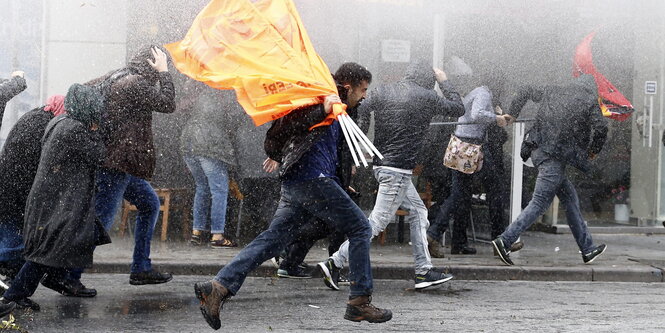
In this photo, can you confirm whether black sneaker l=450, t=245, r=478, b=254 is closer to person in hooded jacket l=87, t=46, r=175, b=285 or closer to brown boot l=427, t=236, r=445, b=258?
brown boot l=427, t=236, r=445, b=258

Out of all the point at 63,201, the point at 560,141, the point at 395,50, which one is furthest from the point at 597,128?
the point at 63,201

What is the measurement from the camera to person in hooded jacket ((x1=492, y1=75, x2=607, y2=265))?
8281mm

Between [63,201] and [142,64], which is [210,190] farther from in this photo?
[63,201]

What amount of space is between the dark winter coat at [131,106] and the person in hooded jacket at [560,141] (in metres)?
3.26

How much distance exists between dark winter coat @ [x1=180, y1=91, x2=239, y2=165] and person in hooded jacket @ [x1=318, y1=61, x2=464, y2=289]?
207 centimetres

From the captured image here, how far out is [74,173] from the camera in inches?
229

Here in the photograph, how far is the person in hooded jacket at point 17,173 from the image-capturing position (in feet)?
20.6

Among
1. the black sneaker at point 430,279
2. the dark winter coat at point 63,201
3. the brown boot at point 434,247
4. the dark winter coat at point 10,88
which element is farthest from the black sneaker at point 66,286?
the brown boot at point 434,247

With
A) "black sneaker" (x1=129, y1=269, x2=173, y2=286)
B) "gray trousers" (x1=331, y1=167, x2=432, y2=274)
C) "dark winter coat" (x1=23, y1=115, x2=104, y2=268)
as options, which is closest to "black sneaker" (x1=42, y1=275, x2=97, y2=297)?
"black sneaker" (x1=129, y1=269, x2=173, y2=286)

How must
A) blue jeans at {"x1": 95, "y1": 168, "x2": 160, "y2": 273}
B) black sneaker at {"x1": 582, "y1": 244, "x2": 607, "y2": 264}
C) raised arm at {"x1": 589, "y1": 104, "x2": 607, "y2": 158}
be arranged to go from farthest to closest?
1. black sneaker at {"x1": 582, "y1": 244, "x2": 607, "y2": 264}
2. raised arm at {"x1": 589, "y1": 104, "x2": 607, "y2": 158}
3. blue jeans at {"x1": 95, "y1": 168, "x2": 160, "y2": 273}

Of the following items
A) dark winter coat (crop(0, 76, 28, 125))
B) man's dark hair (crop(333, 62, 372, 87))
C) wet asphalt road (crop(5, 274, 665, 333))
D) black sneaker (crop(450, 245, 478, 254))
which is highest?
man's dark hair (crop(333, 62, 372, 87))

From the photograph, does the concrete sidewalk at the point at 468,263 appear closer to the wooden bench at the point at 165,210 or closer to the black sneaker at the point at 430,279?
the wooden bench at the point at 165,210

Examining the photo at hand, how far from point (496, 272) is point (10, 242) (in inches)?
152

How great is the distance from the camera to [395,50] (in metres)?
10.6
